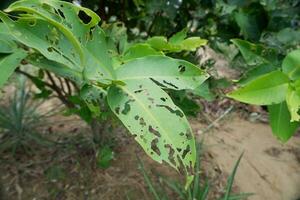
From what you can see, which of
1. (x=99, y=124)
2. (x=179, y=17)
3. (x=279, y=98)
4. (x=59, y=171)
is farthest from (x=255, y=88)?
(x=59, y=171)

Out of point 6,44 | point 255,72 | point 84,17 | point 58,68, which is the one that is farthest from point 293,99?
point 84,17

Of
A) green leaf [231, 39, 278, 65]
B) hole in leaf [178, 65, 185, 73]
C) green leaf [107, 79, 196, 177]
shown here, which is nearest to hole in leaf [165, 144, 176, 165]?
green leaf [107, 79, 196, 177]

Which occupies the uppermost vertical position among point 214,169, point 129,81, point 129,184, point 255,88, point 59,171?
point 129,81

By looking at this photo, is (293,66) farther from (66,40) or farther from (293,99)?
(66,40)

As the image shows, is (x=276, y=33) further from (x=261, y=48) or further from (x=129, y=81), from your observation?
(x=129, y=81)

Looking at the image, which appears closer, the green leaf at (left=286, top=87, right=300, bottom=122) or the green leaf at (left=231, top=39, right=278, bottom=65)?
the green leaf at (left=286, top=87, right=300, bottom=122)

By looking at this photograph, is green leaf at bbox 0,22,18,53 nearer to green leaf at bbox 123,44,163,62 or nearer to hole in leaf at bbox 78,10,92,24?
green leaf at bbox 123,44,163,62
